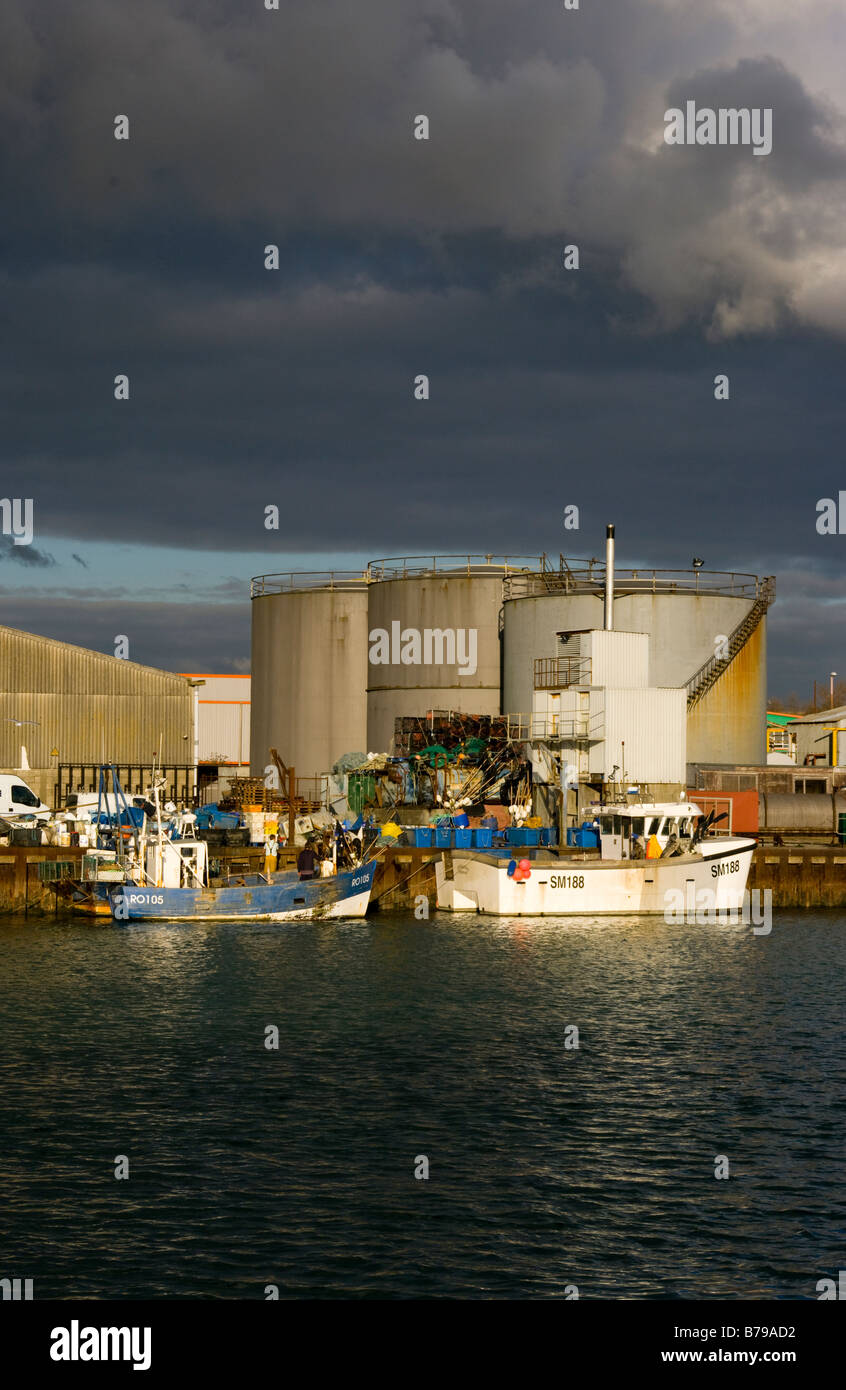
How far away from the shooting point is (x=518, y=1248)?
64.3 feet

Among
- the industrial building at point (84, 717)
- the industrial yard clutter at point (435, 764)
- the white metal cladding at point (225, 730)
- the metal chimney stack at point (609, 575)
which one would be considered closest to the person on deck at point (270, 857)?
the industrial yard clutter at point (435, 764)

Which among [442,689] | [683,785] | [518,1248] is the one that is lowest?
[518,1248]

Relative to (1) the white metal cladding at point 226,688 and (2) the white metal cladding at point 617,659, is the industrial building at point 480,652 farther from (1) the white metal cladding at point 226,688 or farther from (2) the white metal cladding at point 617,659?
(1) the white metal cladding at point 226,688

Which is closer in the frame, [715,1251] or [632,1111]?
[715,1251]

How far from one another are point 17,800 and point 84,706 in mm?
11966

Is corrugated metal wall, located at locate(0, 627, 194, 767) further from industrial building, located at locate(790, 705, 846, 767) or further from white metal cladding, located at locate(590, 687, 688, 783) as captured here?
industrial building, located at locate(790, 705, 846, 767)

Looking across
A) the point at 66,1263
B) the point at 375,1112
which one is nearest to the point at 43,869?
the point at 375,1112

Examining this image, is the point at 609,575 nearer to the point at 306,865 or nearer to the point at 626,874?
the point at 626,874

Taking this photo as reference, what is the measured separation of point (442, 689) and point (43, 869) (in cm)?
2772

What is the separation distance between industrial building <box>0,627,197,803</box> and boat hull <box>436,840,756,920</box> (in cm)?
2631

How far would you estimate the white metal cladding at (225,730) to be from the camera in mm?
108375

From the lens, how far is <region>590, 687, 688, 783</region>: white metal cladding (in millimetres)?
63719

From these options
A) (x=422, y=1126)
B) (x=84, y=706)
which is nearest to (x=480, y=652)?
(x=84, y=706)
